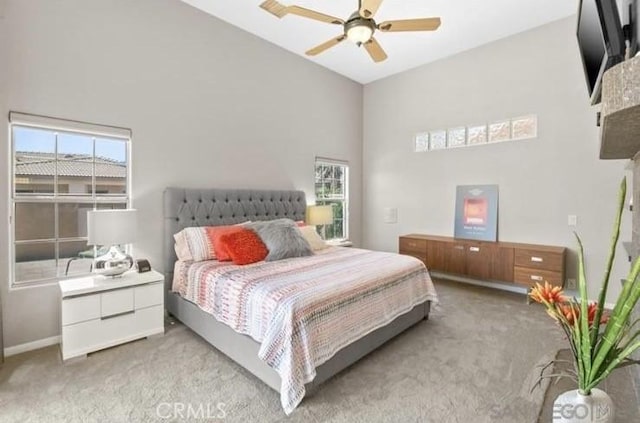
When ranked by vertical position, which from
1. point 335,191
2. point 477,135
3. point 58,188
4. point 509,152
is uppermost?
point 477,135

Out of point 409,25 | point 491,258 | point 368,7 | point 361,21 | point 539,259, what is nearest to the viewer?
point 368,7

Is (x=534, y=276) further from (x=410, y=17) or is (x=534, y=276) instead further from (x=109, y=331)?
(x=109, y=331)

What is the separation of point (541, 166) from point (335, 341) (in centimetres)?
367

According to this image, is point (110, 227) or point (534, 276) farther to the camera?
point (534, 276)

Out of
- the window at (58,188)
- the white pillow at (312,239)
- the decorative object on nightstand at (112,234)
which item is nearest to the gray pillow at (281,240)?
the white pillow at (312,239)

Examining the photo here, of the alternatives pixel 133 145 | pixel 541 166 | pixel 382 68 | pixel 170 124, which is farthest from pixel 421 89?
pixel 133 145

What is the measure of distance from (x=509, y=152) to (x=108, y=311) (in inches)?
197

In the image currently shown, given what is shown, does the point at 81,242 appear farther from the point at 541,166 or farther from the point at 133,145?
the point at 541,166

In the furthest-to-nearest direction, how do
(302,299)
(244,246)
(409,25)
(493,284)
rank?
(493,284) → (244,246) → (409,25) → (302,299)

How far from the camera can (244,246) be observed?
319 cm

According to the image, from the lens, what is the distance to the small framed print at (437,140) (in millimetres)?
4969

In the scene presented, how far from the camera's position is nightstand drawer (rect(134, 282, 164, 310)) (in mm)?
2838

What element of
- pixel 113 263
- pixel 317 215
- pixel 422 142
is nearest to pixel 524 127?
pixel 422 142

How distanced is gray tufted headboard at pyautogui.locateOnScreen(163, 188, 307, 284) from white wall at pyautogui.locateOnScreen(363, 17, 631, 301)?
6.62ft
